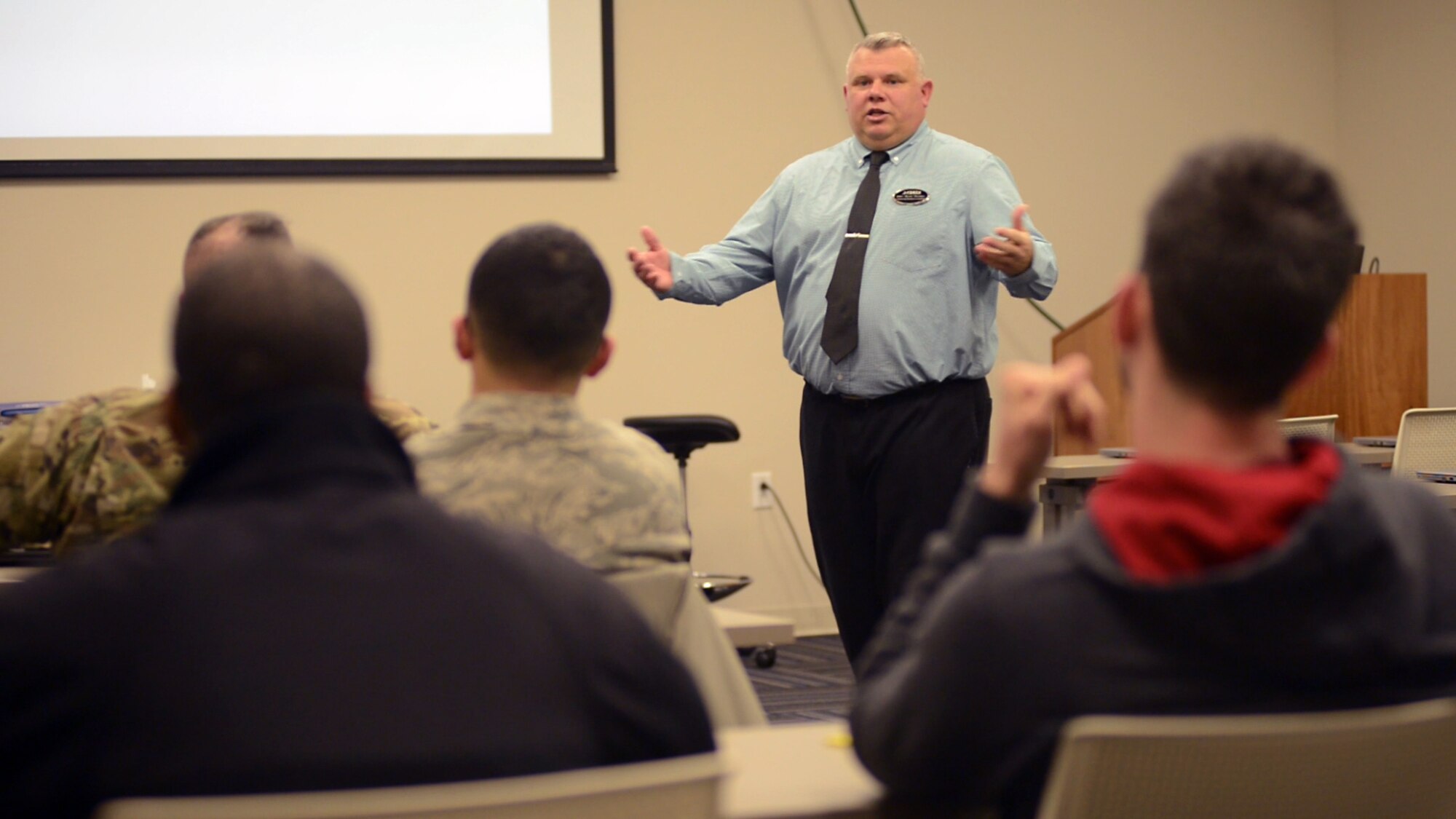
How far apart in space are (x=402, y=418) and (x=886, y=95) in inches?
66.7

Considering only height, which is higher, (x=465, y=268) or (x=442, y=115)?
(x=442, y=115)

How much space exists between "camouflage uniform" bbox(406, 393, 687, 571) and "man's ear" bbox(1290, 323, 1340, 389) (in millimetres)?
745

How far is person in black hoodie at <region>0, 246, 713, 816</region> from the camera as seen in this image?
798 mm

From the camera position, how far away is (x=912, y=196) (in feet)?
10.4

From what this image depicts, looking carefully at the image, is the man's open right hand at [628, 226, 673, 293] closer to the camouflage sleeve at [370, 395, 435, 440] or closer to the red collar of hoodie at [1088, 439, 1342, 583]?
the camouflage sleeve at [370, 395, 435, 440]

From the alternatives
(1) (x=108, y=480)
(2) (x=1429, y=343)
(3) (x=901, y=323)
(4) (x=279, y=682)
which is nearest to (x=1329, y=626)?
(4) (x=279, y=682)

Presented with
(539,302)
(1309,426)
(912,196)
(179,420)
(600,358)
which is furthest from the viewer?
(1309,426)

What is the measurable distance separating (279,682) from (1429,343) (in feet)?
18.1

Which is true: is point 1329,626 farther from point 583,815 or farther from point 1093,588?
point 583,815

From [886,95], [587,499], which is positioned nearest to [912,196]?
[886,95]

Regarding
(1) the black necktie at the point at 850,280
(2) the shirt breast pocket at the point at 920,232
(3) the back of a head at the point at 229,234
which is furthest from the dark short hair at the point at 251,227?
(2) the shirt breast pocket at the point at 920,232

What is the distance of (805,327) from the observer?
3.19 m

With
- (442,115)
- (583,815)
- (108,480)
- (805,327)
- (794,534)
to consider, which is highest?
(442,115)

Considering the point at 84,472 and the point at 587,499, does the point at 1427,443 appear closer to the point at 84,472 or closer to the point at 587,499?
the point at 587,499
